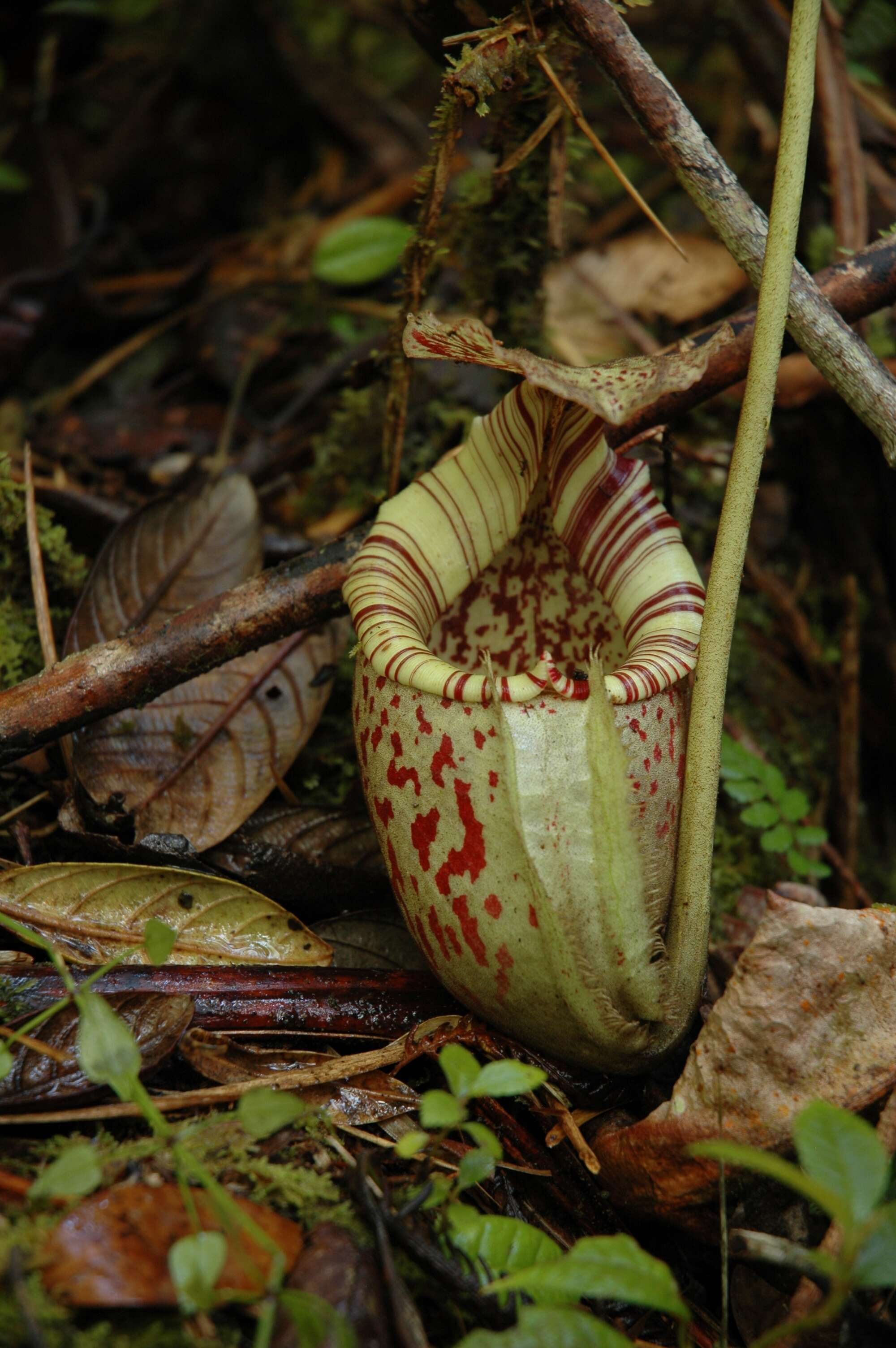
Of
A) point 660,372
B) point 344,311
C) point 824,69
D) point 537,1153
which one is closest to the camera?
point 660,372

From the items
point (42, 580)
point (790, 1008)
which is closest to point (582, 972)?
point (790, 1008)

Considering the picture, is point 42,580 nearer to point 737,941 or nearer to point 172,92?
point 737,941

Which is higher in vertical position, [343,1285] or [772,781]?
[772,781]

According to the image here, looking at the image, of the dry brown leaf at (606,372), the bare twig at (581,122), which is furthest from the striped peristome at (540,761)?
the bare twig at (581,122)

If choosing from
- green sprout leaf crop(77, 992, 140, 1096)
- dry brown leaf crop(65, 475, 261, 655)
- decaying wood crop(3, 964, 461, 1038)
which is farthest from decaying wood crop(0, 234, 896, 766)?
green sprout leaf crop(77, 992, 140, 1096)

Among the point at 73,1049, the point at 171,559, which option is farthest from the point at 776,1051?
the point at 171,559

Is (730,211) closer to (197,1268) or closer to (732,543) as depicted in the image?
(732,543)
